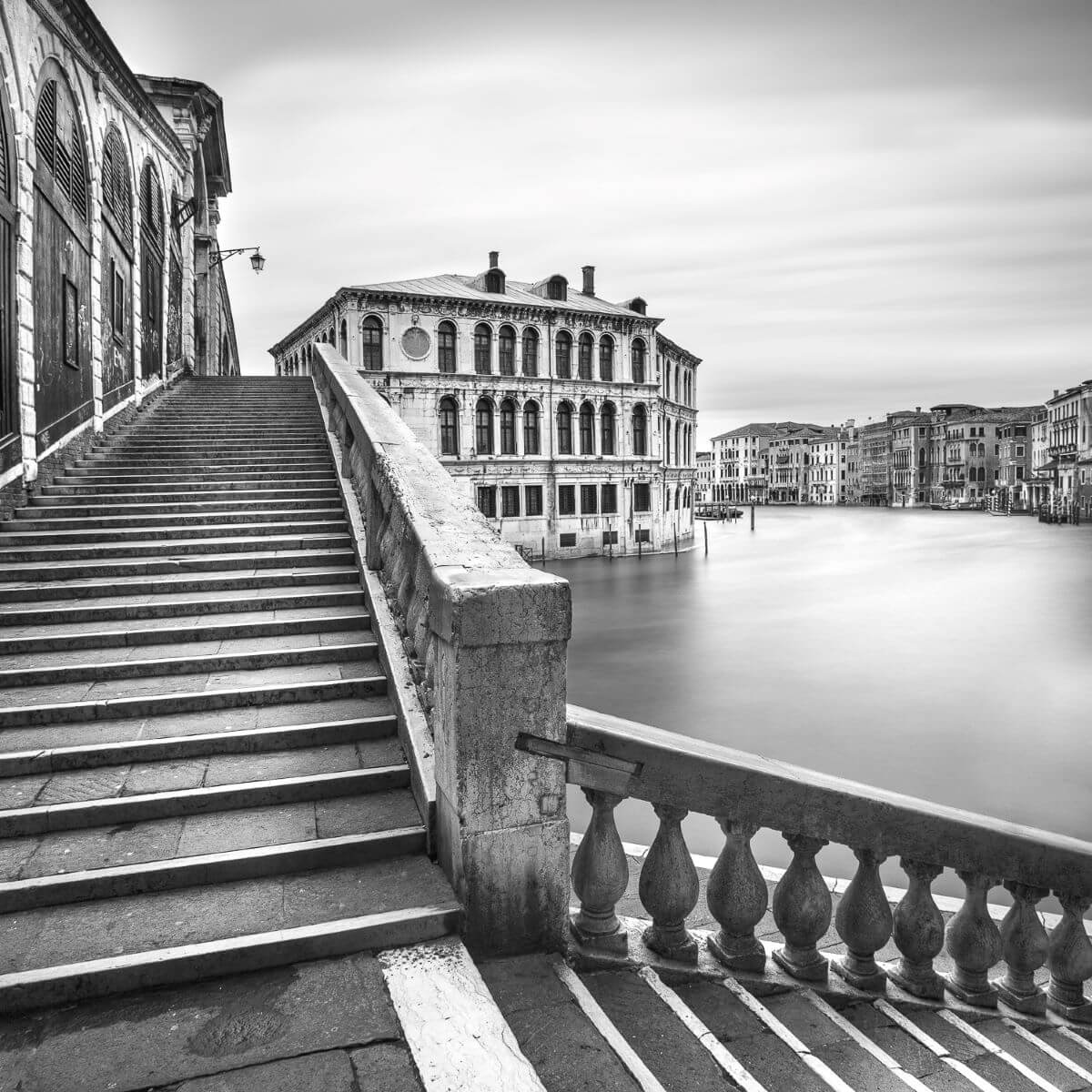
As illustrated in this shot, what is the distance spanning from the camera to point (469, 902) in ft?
9.43

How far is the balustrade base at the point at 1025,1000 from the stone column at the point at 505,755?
219 centimetres

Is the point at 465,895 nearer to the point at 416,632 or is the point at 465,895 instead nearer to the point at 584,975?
the point at 584,975

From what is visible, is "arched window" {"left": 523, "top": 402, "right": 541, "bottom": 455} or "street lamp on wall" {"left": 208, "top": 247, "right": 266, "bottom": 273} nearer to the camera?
"street lamp on wall" {"left": 208, "top": 247, "right": 266, "bottom": 273}

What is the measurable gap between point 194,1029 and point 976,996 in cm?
317

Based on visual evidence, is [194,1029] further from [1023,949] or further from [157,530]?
[157,530]

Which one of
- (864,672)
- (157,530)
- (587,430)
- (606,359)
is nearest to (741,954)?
(157,530)

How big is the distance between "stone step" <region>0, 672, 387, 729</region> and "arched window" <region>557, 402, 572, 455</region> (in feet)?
119

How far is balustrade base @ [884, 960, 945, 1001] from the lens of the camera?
10.8ft

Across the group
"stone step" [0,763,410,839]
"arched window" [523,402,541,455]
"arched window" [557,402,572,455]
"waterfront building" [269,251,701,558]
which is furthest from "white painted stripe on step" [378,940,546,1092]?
"arched window" [557,402,572,455]

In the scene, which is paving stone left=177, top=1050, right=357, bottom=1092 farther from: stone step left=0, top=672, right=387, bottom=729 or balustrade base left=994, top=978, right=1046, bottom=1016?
balustrade base left=994, top=978, right=1046, bottom=1016

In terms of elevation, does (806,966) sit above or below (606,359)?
below

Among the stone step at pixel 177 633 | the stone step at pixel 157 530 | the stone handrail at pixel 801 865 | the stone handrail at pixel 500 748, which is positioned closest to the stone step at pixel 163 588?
the stone step at pixel 177 633

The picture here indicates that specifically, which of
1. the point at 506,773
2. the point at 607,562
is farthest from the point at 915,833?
the point at 607,562

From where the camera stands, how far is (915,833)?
317 cm
